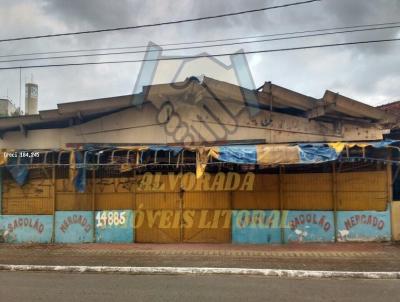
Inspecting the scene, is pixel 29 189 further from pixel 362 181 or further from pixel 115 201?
pixel 362 181

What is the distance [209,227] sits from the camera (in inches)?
482

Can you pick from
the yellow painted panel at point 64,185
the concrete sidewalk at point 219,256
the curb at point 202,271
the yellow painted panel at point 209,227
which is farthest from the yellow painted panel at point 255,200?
the yellow painted panel at point 64,185

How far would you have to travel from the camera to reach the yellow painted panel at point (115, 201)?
492 inches

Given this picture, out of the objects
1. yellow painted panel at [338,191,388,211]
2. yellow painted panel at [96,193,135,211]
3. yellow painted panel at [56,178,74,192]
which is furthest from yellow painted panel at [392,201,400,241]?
yellow painted panel at [56,178,74,192]

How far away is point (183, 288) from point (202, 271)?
1467 mm

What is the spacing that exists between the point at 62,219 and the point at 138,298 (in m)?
6.70

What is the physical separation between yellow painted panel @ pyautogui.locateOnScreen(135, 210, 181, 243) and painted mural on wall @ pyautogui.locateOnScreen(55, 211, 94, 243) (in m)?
1.45

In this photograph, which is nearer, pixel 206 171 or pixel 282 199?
pixel 282 199

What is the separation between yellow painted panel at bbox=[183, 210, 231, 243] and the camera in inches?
480

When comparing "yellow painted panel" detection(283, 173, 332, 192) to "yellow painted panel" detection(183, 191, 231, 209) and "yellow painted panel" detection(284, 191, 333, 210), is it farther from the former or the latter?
"yellow painted panel" detection(183, 191, 231, 209)

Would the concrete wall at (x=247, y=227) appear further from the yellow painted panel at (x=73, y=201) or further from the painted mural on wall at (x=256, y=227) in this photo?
the yellow painted panel at (x=73, y=201)

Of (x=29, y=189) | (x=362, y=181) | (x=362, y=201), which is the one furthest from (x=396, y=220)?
(x=29, y=189)

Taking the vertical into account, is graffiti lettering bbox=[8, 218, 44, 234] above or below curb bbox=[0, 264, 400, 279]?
above

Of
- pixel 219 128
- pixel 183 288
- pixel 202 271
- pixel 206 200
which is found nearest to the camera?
pixel 183 288
